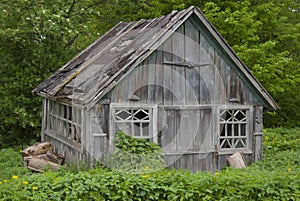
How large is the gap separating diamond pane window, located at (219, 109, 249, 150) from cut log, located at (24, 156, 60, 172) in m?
4.40

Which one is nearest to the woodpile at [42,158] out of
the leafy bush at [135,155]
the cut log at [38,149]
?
the cut log at [38,149]

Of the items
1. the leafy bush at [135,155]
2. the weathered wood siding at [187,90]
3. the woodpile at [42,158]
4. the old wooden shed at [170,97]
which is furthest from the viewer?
the woodpile at [42,158]

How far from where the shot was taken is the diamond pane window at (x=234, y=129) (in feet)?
42.9

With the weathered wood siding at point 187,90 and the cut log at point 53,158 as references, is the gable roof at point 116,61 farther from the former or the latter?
the cut log at point 53,158

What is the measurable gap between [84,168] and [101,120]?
1.19 m

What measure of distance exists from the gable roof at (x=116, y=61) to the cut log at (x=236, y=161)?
176cm

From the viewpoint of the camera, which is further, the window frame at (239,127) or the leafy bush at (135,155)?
the window frame at (239,127)

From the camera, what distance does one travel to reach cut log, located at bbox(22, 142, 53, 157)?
45.8 feet

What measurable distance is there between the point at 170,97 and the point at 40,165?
3.80 meters

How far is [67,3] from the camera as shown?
17.3 meters

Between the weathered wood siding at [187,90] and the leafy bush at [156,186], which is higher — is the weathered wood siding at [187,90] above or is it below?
above

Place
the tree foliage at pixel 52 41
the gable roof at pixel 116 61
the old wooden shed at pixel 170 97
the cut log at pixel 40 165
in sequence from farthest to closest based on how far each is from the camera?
A: the tree foliage at pixel 52 41, the cut log at pixel 40 165, the old wooden shed at pixel 170 97, the gable roof at pixel 116 61

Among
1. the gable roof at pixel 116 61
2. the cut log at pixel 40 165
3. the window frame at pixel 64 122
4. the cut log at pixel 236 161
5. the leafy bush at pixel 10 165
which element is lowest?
the leafy bush at pixel 10 165

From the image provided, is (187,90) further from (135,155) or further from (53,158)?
(53,158)
